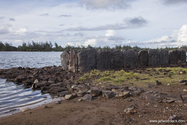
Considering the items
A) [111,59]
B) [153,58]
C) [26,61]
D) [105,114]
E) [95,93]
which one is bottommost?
[26,61]

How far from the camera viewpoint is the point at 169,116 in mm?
3824

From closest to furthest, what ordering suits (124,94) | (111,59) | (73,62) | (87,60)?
(124,94) < (87,60) < (73,62) < (111,59)

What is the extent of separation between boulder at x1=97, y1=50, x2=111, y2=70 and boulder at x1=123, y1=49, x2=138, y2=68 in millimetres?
1623

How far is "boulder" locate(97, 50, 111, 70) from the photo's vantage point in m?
11.9

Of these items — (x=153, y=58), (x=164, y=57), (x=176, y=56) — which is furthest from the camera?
(x=176, y=56)

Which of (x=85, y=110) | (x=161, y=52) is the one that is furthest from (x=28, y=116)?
(x=161, y=52)

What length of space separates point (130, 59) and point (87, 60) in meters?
3.98

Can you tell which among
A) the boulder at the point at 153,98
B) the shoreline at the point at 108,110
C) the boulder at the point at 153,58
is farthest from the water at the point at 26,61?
the boulder at the point at 153,98

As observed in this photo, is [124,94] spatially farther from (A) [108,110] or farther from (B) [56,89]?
(B) [56,89]

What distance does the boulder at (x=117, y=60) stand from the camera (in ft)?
40.9

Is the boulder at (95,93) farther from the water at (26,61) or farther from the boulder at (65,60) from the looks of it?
the water at (26,61)

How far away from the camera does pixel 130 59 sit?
1309 centimetres

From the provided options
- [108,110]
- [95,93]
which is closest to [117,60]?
[95,93]

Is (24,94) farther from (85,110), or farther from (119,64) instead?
(119,64)
